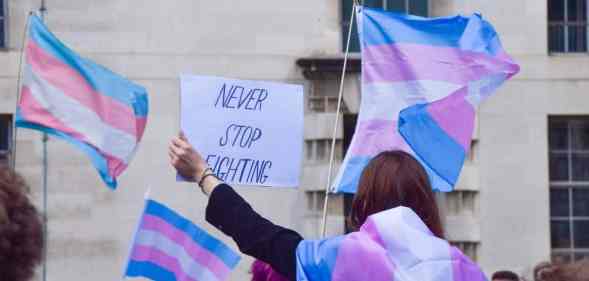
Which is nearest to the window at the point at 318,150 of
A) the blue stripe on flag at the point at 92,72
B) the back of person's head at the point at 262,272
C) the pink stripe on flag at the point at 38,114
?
the blue stripe on flag at the point at 92,72

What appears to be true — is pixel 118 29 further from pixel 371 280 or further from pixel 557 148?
pixel 371 280

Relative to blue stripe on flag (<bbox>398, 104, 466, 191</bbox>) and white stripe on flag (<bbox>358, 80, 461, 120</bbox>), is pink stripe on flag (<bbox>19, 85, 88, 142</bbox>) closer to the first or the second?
white stripe on flag (<bbox>358, 80, 461, 120</bbox>)

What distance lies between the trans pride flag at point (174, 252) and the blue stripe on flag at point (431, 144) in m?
1.21

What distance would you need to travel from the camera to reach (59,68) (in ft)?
34.4

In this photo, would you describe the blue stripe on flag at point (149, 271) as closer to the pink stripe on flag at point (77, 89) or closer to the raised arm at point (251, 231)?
the pink stripe on flag at point (77, 89)

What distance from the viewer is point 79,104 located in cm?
1042

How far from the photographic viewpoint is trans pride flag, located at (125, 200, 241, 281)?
795 centimetres

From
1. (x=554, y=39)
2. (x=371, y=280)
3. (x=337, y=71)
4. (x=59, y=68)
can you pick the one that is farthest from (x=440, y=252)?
(x=554, y=39)

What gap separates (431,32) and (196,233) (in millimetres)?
2199

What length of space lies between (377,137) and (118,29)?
5.35 meters

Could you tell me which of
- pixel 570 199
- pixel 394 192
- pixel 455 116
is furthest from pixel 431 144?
pixel 570 199

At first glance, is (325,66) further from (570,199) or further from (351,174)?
(351,174)

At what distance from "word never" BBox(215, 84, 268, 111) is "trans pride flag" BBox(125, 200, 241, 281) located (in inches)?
38.2

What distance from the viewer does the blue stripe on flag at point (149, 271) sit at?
7938 mm
